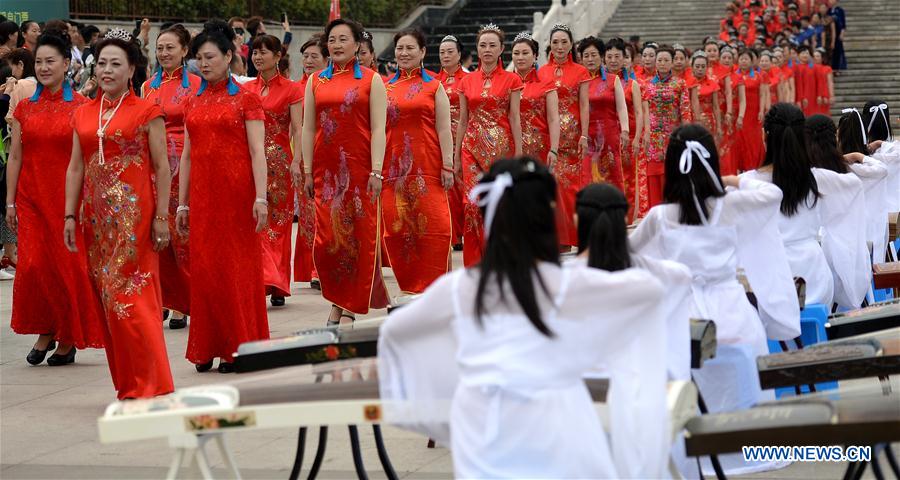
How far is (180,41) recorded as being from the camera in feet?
30.0

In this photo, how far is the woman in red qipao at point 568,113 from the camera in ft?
41.4

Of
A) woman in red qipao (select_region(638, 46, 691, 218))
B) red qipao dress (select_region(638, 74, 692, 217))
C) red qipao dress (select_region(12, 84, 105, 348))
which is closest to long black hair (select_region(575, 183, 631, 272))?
red qipao dress (select_region(12, 84, 105, 348))

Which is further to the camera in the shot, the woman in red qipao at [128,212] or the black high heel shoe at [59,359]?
the black high heel shoe at [59,359]

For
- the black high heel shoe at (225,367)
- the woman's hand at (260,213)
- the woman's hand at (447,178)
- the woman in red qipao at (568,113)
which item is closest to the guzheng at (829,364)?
the woman's hand at (260,213)

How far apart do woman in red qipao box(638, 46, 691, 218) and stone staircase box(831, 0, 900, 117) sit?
497 inches

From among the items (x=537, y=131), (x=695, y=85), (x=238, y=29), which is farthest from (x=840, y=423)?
Result: (x=695, y=85)

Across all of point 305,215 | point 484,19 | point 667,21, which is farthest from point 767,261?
point 667,21

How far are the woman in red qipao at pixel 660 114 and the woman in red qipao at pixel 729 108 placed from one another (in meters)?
3.80

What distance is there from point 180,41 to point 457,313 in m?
5.77

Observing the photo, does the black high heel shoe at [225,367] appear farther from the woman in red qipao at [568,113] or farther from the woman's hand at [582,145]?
the woman's hand at [582,145]

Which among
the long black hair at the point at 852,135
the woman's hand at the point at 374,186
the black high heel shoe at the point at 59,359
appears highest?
the long black hair at the point at 852,135

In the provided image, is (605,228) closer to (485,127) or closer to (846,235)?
(846,235)

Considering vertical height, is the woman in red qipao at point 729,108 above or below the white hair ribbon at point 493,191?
below

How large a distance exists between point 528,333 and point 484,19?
2802 cm
